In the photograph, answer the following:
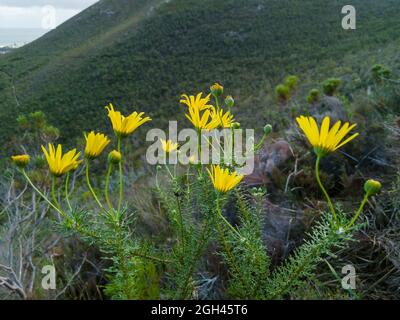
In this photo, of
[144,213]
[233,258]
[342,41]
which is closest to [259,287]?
[233,258]

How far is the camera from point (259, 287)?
1345 mm

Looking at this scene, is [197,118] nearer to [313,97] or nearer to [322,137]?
[322,137]

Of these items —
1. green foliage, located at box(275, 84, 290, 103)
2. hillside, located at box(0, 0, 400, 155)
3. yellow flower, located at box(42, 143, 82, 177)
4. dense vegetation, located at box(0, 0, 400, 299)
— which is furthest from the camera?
hillside, located at box(0, 0, 400, 155)

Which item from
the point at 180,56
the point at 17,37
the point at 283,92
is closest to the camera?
the point at 283,92

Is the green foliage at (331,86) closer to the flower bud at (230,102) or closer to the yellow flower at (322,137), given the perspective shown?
the flower bud at (230,102)

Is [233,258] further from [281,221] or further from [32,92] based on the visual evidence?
[32,92]

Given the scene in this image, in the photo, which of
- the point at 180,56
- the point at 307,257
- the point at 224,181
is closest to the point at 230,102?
the point at 224,181

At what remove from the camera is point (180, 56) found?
27.9 metres

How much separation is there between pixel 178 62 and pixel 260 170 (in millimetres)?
25922

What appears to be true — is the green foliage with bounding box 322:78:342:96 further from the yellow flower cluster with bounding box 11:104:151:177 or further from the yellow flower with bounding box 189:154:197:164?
the yellow flower cluster with bounding box 11:104:151:177

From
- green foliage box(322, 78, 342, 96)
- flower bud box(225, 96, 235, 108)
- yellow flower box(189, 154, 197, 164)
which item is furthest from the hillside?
yellow flower box(189, 154, 197, 164)

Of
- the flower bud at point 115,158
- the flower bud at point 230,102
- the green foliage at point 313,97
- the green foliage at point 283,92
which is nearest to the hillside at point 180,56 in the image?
the green foliage at point 283,92

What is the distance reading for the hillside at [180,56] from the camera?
21.1 meters

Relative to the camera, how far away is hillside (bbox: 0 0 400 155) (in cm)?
2114
